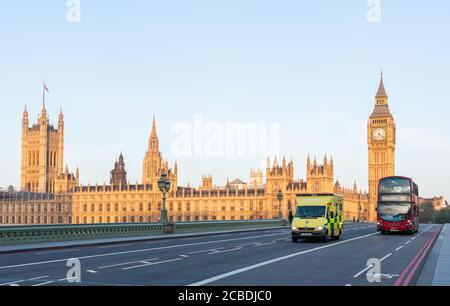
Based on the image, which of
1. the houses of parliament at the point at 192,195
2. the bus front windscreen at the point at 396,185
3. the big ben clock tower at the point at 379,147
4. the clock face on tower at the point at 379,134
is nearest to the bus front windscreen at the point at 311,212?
the bus front windscreen at the point at 396,185

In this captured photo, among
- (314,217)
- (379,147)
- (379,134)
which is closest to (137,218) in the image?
(379,147)

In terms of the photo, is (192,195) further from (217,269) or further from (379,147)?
(217,269)

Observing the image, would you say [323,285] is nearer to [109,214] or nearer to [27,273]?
[27,273]

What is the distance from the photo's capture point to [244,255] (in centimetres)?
2478

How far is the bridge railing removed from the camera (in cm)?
3062

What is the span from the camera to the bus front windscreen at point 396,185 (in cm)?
4294

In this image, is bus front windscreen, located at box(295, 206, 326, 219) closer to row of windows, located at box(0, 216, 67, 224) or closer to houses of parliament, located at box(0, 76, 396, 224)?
houses of parliament, located at box(0, 76, 396, 224)

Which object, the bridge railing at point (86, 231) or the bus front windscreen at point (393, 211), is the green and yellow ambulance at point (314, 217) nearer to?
the bus front windscreen at point (393, 211)

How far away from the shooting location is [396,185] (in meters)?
43.2

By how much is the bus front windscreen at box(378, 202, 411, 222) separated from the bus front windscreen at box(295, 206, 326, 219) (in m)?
11.2

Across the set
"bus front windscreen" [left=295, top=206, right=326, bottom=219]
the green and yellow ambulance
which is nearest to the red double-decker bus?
the green and yellow ambulance

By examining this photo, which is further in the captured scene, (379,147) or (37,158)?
(37,158)

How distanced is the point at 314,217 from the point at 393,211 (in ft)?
39.9
